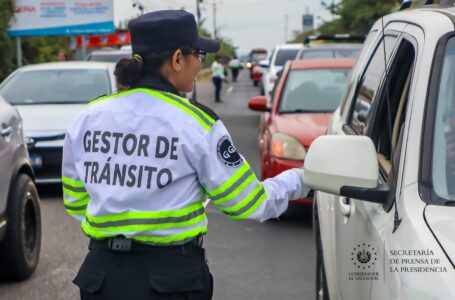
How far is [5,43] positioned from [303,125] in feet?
81.7

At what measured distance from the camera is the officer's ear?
3.08 metres

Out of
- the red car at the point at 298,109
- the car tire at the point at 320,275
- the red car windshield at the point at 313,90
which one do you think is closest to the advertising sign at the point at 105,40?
the red car at the point at 298,109

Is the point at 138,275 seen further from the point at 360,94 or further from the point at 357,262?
the point at 360,94

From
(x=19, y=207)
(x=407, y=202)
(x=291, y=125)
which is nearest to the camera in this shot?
(x=407, y=202)

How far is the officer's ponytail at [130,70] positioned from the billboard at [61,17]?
96.3ft

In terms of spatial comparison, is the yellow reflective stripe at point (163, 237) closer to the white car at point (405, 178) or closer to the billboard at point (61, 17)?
the white car at point (405, 178)

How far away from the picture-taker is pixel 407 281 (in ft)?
8.04

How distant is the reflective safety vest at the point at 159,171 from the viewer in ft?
9.81

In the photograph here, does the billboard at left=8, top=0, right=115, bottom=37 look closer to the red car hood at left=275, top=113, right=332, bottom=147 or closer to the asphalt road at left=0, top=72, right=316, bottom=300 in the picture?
the asphalt road at left=0, top=72, right=316, bottom=300

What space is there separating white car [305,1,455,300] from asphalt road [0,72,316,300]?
Answer: 2.54 meters

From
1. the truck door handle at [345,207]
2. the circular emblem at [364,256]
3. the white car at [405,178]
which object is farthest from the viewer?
the truck door handle at [345,207]

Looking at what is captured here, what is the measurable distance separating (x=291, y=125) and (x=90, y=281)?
18.8 feet

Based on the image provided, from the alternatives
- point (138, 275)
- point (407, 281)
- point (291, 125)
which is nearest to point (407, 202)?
point (407, 281)

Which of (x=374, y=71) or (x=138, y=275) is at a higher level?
(x=374, y=71)
